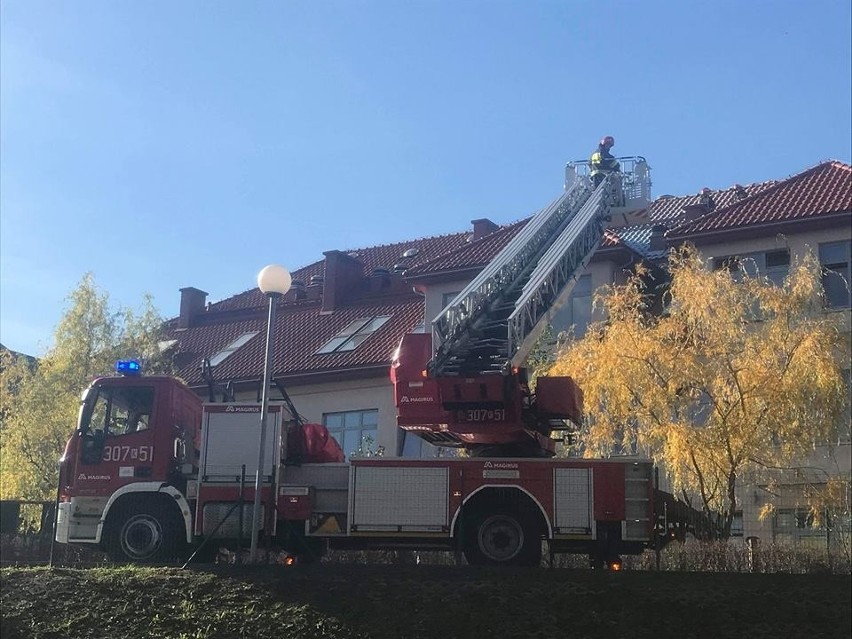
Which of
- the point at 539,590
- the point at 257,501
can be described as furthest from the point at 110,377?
the point at 539,590

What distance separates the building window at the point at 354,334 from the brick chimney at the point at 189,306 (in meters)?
8.03

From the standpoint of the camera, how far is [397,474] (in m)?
14.8

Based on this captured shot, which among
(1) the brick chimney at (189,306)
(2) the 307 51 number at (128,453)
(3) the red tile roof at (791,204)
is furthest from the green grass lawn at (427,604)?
(1) the brick chimney at (189,306)

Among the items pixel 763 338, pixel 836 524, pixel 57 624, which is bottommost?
pixel 57 624

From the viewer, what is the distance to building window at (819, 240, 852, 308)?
2320cm

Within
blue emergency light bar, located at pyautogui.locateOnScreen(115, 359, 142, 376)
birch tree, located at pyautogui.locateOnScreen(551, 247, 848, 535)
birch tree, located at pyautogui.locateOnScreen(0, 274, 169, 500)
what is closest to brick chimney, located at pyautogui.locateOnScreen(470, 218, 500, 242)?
birch tree, located at pyautogui.locateOnScreen(0, 274, 169, 500)

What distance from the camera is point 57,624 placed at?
1309 cm

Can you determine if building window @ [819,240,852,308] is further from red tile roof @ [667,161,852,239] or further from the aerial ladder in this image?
the aerial ladder

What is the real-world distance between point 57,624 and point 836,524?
1295cm

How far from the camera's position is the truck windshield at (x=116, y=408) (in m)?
16.3

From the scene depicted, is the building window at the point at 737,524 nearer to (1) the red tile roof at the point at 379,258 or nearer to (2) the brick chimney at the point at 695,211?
(2) the brick chimney at the point at 695,211

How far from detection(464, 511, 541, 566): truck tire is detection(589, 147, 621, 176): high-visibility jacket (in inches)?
434

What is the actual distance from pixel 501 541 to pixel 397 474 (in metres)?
1.62

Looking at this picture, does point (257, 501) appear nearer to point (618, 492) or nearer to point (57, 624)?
point (57, 624)
